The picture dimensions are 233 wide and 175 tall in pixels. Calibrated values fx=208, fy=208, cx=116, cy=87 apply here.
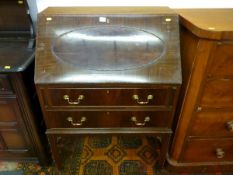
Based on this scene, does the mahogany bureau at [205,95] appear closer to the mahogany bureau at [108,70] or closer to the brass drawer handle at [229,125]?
the brass drawer handle at [229,125]

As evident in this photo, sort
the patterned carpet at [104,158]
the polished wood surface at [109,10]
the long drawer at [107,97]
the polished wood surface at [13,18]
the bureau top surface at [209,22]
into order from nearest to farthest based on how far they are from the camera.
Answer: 1. the bureau top surface at [209,22]
2. the long drawer at [107,97]
3. the polished wood surface at [109,10]
4. the polished wood surface at [13,18]
5. the patterned carpet at [104,158]

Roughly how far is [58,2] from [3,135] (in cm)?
96

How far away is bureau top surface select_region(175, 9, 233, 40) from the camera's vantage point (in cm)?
93

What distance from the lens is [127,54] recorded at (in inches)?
43.2

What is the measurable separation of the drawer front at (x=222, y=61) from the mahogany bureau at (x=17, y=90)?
0.95m

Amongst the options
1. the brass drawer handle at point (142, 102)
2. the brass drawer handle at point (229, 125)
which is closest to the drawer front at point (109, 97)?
the brass drawer handle at point (142, 102)

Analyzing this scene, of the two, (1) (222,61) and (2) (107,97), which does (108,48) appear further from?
(1) (222,61)

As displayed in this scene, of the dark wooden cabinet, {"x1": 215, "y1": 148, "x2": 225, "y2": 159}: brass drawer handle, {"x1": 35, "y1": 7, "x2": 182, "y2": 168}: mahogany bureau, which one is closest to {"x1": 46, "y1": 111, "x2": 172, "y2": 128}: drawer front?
{"x1": 35, "y1": 7, "x2": 182, "y2": 168}: mahogany bureau

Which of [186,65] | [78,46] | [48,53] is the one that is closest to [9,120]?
[48,53]

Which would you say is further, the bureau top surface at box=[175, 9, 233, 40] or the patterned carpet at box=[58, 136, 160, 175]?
the patterned carpet at box=[58, 136, 160, 175]

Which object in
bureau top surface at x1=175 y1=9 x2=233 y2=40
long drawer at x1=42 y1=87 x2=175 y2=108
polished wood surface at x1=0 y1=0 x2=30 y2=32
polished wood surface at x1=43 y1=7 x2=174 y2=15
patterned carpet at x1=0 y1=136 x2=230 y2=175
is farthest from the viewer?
patterned carpet at x1=0 y1=136 x2=230 y2=175

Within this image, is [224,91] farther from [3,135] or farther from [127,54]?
[3,135]

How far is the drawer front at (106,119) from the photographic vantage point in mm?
1148

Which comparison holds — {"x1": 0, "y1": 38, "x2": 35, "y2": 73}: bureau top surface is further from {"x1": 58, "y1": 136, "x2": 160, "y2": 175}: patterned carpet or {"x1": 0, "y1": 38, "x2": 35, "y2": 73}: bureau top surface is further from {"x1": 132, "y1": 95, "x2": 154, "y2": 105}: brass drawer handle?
{"x1": 58, "y1": 136, "x2": 160, "y2": 175}: patterned carpet
